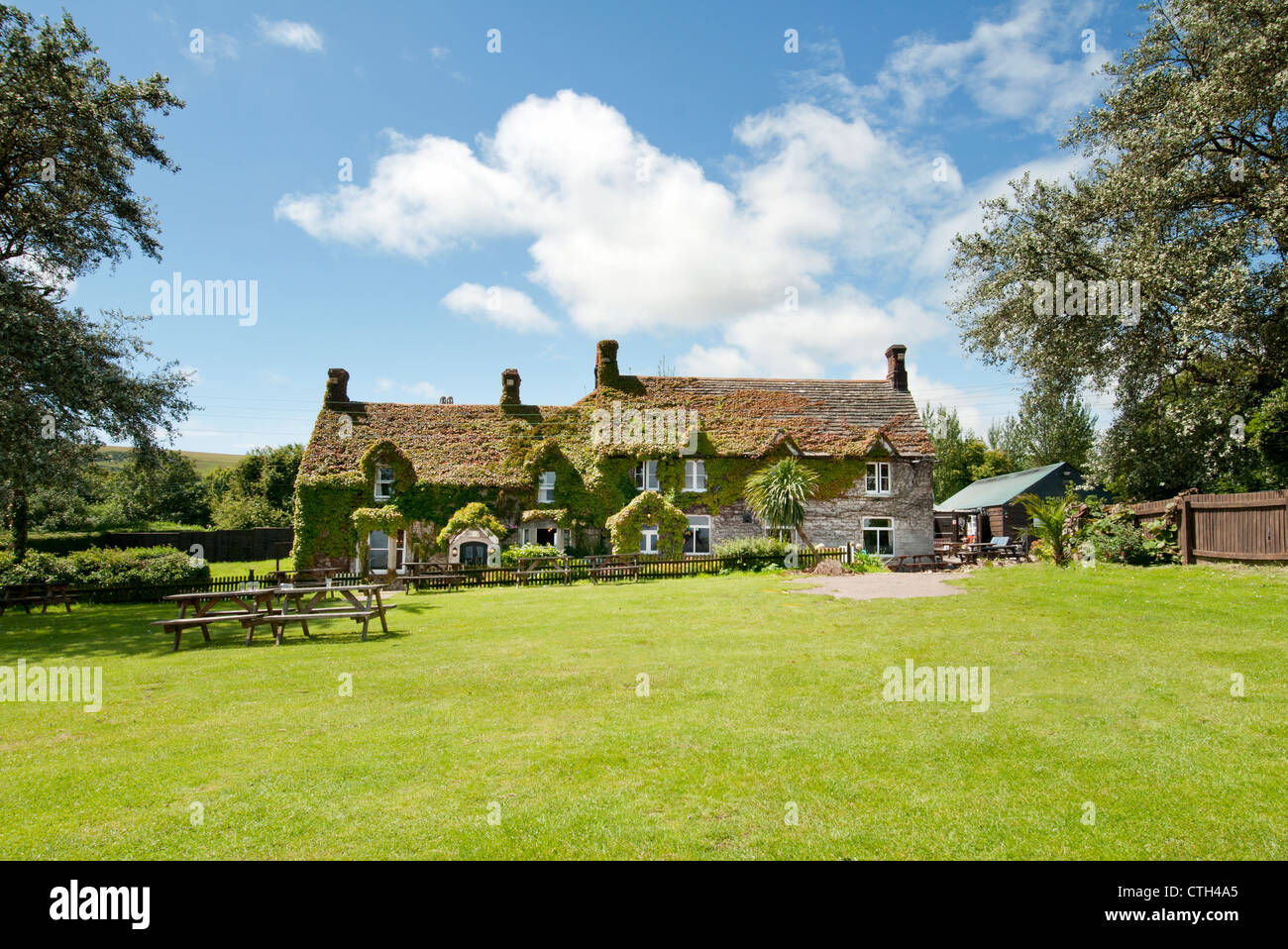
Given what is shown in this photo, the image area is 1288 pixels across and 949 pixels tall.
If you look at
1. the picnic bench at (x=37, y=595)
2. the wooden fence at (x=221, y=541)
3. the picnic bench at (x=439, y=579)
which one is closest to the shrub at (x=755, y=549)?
the picnic bench at (x=439, y=579)

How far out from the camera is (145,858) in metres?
4.82

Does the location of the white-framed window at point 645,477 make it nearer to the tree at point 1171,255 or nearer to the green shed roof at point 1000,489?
the tree at point 1171,255

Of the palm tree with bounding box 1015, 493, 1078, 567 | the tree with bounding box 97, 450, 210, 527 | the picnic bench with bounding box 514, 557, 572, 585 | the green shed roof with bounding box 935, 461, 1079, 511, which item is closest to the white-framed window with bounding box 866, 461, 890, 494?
the green shed roof with bounding box 935, 461, 1079, 511

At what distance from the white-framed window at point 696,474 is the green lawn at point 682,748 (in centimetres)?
2152

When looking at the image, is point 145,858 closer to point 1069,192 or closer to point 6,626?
point 6,626

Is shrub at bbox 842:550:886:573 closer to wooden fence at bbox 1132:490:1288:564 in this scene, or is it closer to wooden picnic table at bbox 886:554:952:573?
wooden picnic table at bbox 886:554:952:573

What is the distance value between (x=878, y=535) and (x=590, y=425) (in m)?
15.8

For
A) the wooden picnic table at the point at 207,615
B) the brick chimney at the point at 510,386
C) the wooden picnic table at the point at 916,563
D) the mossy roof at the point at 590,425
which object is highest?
the brick chimney at the point at 510,386

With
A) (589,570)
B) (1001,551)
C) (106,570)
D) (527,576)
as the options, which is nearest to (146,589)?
(106,570)

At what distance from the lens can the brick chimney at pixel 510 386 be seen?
124 ft

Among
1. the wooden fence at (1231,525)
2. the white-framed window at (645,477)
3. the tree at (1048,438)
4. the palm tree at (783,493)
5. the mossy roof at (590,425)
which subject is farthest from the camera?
the tree at (1048,438)

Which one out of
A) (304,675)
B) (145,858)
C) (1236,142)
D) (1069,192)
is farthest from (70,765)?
(1236,142)

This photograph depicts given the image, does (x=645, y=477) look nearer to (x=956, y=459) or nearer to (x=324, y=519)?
(x=324, y=519)
